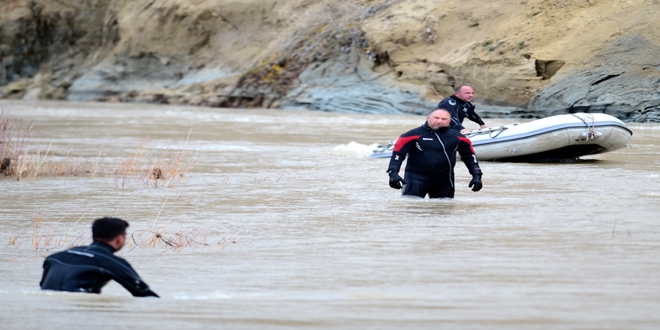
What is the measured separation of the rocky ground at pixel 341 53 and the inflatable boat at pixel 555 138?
9381 millimetres

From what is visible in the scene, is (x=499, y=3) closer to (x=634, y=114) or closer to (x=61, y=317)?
(x=634, y=114)

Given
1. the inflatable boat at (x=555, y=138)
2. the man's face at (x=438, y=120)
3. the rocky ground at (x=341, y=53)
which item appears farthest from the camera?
the rocky ground at (x=341, y=53)

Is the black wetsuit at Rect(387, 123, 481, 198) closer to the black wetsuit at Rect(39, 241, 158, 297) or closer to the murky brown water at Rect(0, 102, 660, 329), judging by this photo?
the murky brown water at Rect(0, 102, 660, 329)

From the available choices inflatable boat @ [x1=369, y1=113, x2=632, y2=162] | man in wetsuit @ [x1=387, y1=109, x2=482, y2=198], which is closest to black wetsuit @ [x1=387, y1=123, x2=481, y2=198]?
man in wetsuit @ [x1=387, y1=109, x2=482, y2=198]

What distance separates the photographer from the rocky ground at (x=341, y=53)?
2617 cm

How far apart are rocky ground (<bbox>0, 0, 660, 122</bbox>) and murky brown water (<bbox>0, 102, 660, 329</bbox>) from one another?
10548 millimetres

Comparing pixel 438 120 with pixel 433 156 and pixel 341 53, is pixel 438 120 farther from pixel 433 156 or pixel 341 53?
pixel 341 53

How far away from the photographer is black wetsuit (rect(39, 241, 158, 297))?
5973 mm

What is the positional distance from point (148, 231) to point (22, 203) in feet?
9.46

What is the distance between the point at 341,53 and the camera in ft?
115

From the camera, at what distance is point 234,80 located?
1523 inches

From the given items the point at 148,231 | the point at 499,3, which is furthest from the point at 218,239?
the point at 499,3

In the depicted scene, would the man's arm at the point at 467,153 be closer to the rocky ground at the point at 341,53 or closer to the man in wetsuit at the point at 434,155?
the man in wetsuit at the point at 434,155

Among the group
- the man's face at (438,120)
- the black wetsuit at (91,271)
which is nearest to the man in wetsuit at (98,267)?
the black wetsuit at (91,271)
